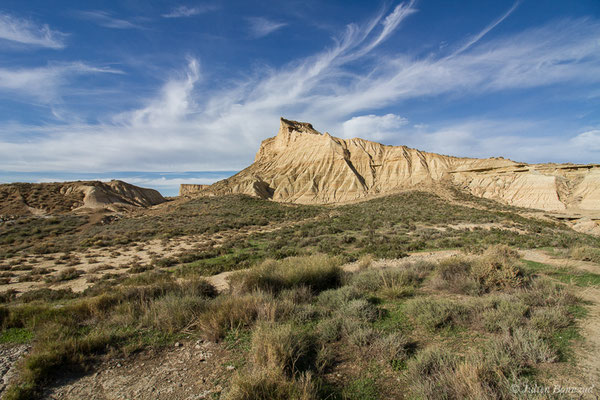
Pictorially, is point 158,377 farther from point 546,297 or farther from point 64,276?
point 64,276

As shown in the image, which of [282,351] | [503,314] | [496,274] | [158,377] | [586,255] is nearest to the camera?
[282,351]

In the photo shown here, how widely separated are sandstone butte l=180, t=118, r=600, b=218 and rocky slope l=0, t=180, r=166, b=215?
20.6m

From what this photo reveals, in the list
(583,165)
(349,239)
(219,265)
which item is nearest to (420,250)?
(349,239)

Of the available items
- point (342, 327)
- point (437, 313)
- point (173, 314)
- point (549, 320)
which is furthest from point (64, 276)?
point (549, 320)

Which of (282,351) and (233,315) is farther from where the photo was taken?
(233,315)

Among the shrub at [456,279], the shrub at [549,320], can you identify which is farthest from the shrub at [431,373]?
the shrub at [456,279]

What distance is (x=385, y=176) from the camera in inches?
2325

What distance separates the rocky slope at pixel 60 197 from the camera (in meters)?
47.2

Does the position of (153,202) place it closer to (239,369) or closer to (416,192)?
(416,192)

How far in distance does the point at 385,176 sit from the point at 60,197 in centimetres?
7020

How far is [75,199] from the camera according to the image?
182 ft

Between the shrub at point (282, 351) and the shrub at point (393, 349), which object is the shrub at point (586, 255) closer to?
the shrub at point (393, 349)

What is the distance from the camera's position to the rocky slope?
155ft

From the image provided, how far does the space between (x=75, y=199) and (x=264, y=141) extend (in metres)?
48.1
